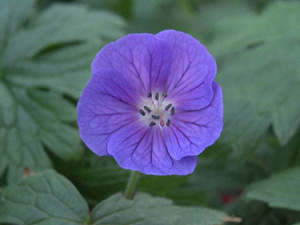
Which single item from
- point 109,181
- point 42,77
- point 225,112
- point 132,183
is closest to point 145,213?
point 132,183

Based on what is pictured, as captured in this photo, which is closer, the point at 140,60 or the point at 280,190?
the point at 140,60

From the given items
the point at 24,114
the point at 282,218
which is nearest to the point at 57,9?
the point at 24,114

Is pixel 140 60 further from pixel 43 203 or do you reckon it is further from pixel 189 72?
pixel 43 203

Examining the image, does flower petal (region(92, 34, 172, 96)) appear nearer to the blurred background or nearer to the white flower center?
the white flower center

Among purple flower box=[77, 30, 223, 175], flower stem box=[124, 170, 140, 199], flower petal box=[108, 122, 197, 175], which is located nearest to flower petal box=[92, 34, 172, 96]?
purple flower box=[77, 30, 223, 175]

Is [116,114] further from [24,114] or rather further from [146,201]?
[24,114]

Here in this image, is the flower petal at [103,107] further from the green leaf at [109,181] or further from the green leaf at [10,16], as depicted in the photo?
the green leaf at [10,16]
